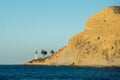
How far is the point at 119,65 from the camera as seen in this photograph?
196000 millimetres

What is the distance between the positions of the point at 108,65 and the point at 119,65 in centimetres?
504

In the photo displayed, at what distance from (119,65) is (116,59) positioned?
3.56m

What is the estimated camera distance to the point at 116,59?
7815 inches

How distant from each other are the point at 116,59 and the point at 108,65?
414 centimetres

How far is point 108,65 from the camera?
7825 inches
